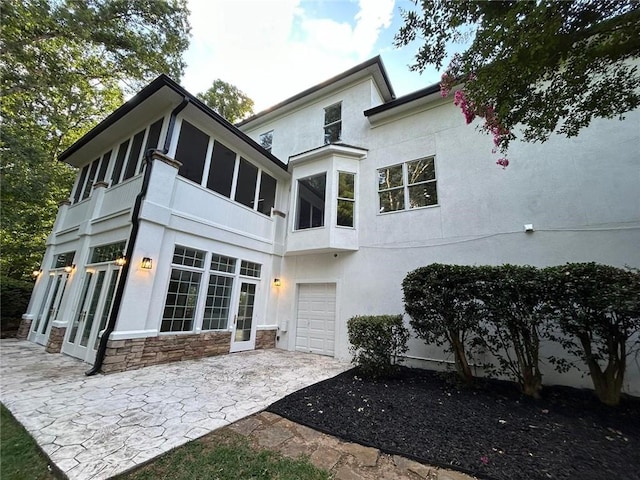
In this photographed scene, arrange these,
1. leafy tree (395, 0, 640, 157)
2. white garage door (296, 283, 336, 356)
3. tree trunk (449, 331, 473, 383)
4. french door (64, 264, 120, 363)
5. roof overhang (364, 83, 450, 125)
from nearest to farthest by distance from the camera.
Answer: leafy tree (395, 0, 640, 157), tree trunk (449, 331, 473, 383), french door (64, 264, 120, 363), roof overhang (364, 83, 450, 125), white garage door (296, 283, 336, 356)

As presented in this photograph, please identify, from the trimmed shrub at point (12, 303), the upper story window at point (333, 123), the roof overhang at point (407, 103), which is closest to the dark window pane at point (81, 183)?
the trimmed shrub at point (12, 303)

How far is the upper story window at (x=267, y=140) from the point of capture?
12.0 metres

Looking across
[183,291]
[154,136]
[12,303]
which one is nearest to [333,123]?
[154,136]

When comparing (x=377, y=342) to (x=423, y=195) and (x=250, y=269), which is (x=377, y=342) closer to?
(x=423, y=195)

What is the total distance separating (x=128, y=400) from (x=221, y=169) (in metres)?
6.70

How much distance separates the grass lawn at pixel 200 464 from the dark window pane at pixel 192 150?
660 centimetres

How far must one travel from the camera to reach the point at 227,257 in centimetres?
790

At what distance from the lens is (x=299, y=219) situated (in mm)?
9227

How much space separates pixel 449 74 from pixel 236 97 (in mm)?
17509

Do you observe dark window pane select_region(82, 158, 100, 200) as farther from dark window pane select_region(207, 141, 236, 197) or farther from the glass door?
the glass door

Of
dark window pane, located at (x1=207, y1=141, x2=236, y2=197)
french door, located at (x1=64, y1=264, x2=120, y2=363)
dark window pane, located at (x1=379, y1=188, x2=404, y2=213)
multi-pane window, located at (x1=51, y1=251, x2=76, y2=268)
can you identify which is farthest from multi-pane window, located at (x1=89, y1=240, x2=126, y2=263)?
dark window pane, located at (x1=379, y1=188, x2=404, y2=213)

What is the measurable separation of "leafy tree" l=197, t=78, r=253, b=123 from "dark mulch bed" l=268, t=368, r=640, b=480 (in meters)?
18.4

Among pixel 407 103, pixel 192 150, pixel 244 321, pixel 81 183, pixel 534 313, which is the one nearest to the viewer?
pixel 534 313

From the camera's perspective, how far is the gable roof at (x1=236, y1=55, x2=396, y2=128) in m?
9.28
